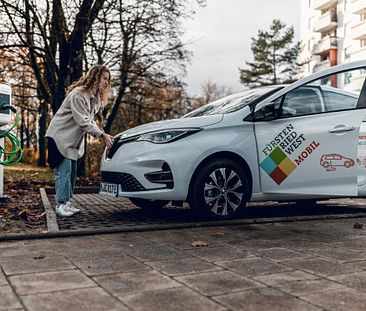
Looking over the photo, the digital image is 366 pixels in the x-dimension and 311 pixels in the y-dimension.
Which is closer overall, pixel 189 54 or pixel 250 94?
pixel 250 94

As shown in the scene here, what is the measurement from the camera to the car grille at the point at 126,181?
20.0ft

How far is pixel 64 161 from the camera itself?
21.2 feet

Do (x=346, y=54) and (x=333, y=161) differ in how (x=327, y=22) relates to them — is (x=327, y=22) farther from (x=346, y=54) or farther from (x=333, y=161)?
(x=333, y=161)

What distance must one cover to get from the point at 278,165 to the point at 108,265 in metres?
2.99

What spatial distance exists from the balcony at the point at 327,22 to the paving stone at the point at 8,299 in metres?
48.7

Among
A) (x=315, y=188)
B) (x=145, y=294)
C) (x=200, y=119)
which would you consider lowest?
(x=145, y=294)

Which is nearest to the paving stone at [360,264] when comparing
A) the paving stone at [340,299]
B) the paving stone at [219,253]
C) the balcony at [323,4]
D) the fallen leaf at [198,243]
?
the paving stone at [340,299]

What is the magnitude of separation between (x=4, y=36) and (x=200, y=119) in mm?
9667

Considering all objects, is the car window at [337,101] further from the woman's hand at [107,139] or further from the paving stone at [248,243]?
the woman's hand at [107,139]

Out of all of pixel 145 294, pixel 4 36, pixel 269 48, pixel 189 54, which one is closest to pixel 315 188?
pixel 145 294

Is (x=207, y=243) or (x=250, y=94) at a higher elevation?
(x=250, y=94)

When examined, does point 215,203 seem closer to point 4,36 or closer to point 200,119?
point 200,119

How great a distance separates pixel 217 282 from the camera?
11.6 ft

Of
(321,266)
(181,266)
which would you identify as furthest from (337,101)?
(181,266)
